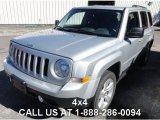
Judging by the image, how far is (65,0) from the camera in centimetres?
1550

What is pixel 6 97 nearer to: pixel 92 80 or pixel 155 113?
pixel 92 80

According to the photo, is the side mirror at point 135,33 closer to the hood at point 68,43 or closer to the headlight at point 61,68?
the hood at point 68,43

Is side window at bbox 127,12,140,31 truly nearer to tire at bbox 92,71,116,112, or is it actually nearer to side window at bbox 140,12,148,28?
side window at bbox 140,12,148,28

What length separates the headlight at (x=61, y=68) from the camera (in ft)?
10.3

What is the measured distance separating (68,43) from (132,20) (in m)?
1.94

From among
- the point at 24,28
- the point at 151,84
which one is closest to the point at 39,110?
the point at 151,84

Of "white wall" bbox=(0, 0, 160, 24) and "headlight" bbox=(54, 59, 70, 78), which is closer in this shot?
"headlight" bbox=(54, 59, 70, 78)

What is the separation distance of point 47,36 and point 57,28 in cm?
89

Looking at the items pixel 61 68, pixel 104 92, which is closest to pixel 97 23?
pixel 104 92

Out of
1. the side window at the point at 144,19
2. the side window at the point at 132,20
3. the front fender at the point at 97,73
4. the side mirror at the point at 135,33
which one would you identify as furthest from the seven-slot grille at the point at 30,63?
the side window at the point at 144,19

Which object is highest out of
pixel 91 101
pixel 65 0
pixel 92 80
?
pixel 65 0

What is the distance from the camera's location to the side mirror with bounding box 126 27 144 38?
4207 mm

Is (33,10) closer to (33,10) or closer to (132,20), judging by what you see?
(33,10)

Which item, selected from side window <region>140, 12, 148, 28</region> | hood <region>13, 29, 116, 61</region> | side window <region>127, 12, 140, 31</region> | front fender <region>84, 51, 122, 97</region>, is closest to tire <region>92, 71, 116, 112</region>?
front fender <region>84, 51, 122, 97</region>
